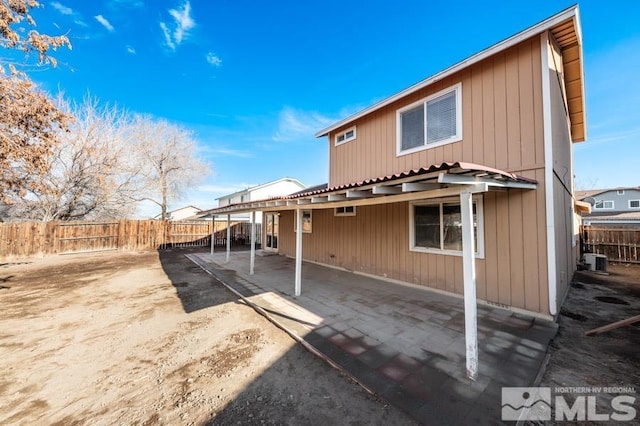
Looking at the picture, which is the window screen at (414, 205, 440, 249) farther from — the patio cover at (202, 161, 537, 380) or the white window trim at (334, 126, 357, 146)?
the white window trim at (334, 126, 357, 146)

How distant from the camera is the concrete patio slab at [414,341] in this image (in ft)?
7.23

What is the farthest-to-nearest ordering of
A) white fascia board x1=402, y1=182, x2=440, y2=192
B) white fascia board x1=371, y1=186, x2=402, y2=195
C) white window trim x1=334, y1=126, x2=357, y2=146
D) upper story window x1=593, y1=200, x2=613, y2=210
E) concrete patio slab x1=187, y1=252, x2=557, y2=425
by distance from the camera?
1. upper story window x1=593, y1=200, x2=613, y2=210
2. white window trim x1=334, y1=126, x2=357, y2=146
3. white fascia board x1=371, y1=186, x2=402, y2=195
4. white fascia board x1=402, y1=182, x2=440, y2=192
5. concrete patio slab x1=187, y1=252, x2=557, y2=425

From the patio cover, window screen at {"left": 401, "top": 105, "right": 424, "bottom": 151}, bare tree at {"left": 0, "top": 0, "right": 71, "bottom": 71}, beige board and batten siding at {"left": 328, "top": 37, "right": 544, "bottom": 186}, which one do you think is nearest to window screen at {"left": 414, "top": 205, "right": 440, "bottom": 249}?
beige board and batten siding at {"left": 328, "top": 37, "right": 544, "bottom": 186}

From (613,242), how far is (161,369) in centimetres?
1588

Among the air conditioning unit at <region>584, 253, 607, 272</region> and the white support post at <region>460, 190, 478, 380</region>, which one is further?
the air conditioning unit at <region>584, 253, 607, 272</region>

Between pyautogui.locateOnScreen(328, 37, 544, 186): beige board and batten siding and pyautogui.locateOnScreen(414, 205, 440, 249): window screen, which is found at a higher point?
pyautogui.locateOnScreen(328, 37, 544, 186): beige board and batten siding

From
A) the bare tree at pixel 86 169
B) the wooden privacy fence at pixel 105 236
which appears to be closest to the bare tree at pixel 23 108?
the bare tree at pixel 86 169

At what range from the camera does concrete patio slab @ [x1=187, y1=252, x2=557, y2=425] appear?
220 cm

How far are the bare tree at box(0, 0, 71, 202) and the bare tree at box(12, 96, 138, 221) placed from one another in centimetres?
564

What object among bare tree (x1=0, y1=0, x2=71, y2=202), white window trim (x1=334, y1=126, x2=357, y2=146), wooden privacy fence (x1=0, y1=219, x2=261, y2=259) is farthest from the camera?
wooden privacy fence (x1=0, y1=219, x2=261, y2=259)

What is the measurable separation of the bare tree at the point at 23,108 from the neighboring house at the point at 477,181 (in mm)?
5216

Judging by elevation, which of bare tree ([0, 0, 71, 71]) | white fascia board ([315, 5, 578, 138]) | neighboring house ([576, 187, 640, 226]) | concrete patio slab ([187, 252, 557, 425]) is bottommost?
concrete patio slab ([187, 252, 557, 425])

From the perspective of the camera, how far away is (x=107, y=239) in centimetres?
1284

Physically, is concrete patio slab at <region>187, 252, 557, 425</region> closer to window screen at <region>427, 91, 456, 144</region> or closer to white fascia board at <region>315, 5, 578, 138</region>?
window screen at <region>427, 91, 456, 144</region>
